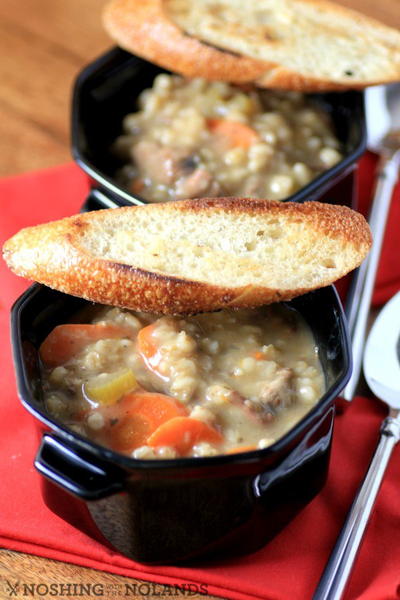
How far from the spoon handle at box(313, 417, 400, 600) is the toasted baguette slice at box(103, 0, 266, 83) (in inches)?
41.0

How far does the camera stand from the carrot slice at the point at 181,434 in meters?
1.58

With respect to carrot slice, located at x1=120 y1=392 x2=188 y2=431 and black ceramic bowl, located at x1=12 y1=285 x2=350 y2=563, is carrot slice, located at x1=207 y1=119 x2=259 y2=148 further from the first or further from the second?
carrot slice, located at x1=120 y1=392 x2=188 y2=431

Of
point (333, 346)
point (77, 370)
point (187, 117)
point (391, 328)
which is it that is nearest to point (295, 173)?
point (187, 117)

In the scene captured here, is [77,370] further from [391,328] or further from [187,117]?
[187,117]

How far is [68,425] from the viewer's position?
1.65 meters

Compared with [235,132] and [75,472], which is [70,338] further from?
[235,132]

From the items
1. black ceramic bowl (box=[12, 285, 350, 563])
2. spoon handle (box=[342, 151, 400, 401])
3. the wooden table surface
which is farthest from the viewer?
the wooden table surface

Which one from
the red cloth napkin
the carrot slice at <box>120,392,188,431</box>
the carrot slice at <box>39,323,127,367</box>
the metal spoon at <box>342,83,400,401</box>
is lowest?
the red cloth napkin

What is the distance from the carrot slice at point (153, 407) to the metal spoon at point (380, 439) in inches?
15.5

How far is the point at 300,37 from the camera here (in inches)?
101

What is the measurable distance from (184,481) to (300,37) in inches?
61.7

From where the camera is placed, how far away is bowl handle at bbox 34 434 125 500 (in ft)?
4.80

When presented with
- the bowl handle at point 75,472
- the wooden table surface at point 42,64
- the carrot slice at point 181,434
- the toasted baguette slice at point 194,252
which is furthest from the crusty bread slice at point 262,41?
the bowl handle at point 75,472

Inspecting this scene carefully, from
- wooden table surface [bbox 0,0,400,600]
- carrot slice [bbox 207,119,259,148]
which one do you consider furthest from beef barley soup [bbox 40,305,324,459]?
wooden table surface [bbox 0,0,400,600]
